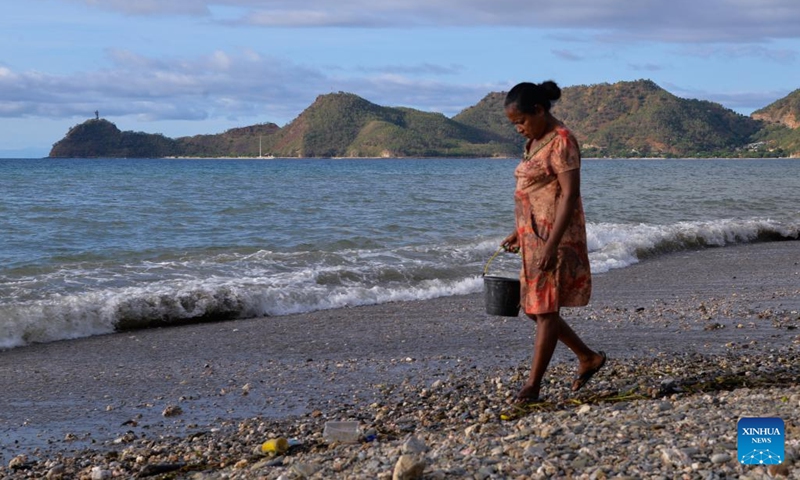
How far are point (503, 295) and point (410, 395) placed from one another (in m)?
0.92

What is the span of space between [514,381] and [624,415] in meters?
1.42

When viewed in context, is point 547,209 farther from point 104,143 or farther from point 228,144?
point 228,144

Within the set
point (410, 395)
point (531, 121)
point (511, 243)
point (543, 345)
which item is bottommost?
point (410, 395)

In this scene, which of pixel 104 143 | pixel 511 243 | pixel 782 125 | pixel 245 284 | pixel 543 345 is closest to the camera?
pixel 543 345

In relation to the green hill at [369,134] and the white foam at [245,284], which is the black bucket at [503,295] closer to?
the white foam at [245,284]

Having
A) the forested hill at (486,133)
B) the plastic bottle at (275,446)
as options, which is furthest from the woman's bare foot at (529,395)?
the forested hill at (486,133)

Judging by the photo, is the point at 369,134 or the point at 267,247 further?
the point at 369,134

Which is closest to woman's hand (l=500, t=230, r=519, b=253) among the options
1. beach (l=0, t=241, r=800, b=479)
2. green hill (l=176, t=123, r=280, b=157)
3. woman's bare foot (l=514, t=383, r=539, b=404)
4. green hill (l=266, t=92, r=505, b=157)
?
woman's bare foot (l=514, t=383, r=539, b=404)

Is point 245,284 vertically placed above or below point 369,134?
below

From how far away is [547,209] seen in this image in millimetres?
5219

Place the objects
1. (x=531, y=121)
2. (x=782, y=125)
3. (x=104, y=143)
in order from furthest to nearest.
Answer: (x=782, y=125) < (x=104, y=143) < (x=531, y=121)

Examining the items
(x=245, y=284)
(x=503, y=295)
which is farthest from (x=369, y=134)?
(x=503, y=295)

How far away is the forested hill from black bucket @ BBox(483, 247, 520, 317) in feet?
397

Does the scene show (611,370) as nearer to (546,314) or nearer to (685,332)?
(546,314)
